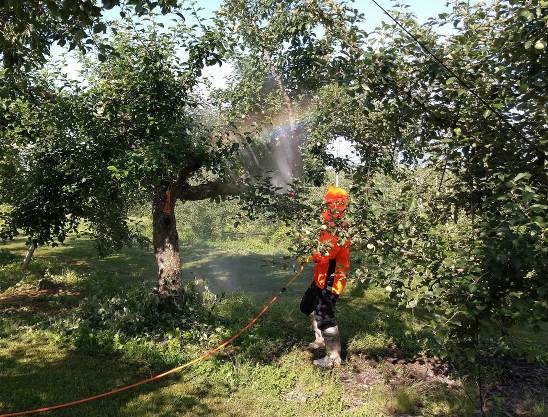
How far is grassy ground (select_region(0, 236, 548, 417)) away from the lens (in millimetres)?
6238

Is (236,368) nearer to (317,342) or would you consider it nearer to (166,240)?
(317,342)

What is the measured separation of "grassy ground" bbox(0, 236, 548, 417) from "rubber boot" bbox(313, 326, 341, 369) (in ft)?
0.61

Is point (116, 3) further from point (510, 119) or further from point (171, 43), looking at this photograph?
point (171, 43)

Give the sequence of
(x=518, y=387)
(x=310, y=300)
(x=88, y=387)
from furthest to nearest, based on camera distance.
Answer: (x=310, y=300) < (x=518, y=387) < (x=88, y=387)

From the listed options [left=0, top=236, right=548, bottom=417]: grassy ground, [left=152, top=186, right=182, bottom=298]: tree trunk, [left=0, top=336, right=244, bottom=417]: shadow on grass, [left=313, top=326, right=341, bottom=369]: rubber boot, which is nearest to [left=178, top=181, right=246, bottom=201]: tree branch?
[left=152, top=186, right=182, bottom=298]: tree trunk

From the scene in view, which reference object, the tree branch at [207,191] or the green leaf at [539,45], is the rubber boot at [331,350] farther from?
the green leaf at [539,45]

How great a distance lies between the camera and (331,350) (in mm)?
7656

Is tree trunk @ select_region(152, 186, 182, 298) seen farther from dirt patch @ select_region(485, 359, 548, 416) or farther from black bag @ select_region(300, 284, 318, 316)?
dirt patch @ select_region(485, 359, 548, 416)

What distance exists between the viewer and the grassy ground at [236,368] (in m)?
6.24

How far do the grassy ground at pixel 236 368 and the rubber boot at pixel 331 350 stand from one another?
185 mm

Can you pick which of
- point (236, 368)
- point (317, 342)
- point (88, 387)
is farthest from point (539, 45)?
point (317, 342)

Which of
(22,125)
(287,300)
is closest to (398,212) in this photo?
(22,125)

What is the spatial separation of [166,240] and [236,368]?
3251 mm

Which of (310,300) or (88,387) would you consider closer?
(88,387)
